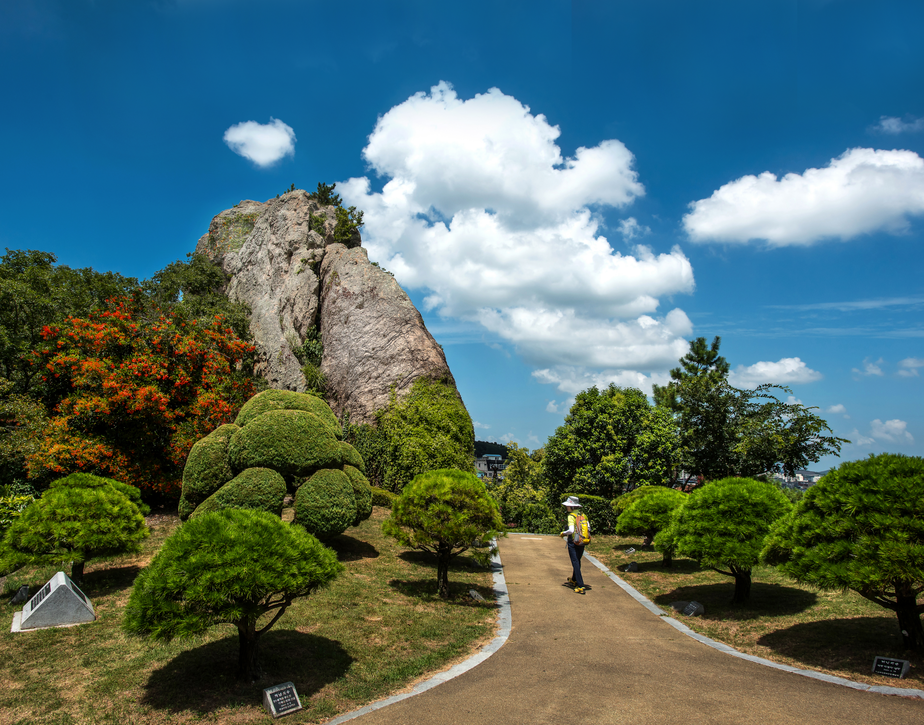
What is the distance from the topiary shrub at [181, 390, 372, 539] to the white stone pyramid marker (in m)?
2.73

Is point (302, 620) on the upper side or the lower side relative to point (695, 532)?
lower

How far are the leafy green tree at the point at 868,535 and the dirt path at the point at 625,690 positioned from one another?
1223 millimetres

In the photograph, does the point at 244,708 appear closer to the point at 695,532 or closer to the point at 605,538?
the point at 695,532

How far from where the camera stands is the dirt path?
5027 millimetres

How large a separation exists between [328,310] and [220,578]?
24.0 m

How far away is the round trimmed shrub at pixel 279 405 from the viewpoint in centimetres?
1223

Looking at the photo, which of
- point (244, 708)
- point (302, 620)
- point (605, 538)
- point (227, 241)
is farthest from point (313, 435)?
point (227, 241)

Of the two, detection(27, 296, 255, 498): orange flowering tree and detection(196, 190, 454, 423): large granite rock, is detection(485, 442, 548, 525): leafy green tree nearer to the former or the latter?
detection(196, 190, 454, 423): large granite rock

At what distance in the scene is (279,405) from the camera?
12312 millimetres

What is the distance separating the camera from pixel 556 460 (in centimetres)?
2206

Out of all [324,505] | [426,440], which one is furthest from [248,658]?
[426,440]

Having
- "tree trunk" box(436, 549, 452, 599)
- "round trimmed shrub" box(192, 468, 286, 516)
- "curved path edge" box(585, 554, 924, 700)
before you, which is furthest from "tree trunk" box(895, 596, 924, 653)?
"round trimmed shrub" box(192, 468, 286, 516)

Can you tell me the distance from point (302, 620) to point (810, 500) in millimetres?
7698

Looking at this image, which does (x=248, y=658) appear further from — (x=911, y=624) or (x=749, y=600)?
(x=749, y=600)
